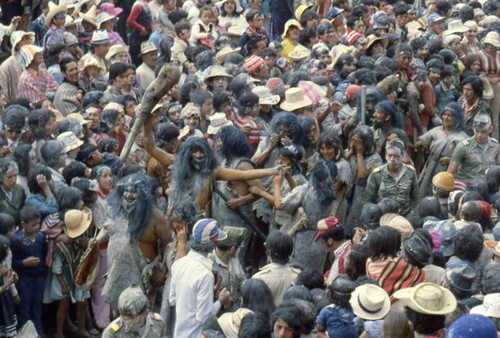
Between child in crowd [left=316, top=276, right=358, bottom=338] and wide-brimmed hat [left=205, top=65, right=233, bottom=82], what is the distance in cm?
596

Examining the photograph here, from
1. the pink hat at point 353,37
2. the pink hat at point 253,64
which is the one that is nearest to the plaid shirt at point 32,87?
the pink hat at point 253,64

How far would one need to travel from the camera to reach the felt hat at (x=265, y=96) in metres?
11.4

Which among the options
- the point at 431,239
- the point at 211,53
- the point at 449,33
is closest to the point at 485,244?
the point at 431,239

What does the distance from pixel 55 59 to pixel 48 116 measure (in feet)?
10.6

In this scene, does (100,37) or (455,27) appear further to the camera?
(455,27)

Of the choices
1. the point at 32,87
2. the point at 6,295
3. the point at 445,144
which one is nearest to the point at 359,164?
the point at 445,144

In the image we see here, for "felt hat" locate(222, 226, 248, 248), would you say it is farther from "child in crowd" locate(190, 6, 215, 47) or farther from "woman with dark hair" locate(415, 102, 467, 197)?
"child in crowd" locate(190, 6, 215, 47)

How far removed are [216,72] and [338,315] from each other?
624 centimetres

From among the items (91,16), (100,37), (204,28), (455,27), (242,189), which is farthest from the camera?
(455,27)

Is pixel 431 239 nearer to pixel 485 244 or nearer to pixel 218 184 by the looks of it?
pixel 485 244

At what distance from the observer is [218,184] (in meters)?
9.29

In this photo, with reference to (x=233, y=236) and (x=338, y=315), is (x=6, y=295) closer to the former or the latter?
(x=233, y=236)

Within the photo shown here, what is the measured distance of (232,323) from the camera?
6551 mm

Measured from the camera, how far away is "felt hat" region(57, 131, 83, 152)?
386 inches
